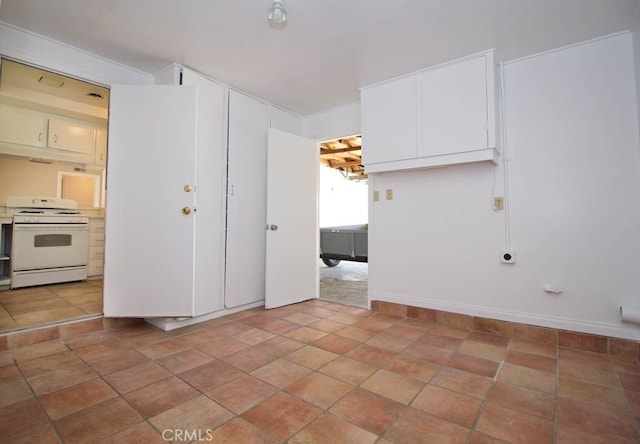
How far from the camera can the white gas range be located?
3.82 metres

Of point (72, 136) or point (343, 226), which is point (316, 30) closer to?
point (72, 136)

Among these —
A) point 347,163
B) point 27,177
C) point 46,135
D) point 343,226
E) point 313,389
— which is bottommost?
point 313,389

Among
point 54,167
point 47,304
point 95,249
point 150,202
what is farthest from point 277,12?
point 54,167

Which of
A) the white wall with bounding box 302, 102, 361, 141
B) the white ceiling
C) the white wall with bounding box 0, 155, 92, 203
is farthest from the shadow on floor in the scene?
the white wall with bounding box 0, 155, 92, 203

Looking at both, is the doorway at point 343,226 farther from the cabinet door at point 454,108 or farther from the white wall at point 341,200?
the cabinet door at point 454,108

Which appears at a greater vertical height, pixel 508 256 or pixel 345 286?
pixel 508 256

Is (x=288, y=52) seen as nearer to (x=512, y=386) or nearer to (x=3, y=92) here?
(x=512, y=386)

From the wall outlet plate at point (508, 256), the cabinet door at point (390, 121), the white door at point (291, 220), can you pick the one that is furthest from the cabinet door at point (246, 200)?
the wall outlet plate at point (508, 256)

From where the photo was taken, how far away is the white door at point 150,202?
8.52 feet

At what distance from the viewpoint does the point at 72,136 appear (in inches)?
173

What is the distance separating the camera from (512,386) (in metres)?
1.80

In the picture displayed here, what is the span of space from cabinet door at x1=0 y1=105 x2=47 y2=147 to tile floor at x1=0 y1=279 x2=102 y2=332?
1902mm

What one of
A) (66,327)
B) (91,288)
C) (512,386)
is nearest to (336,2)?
(512,386)

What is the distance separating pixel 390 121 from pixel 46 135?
4.53 m
